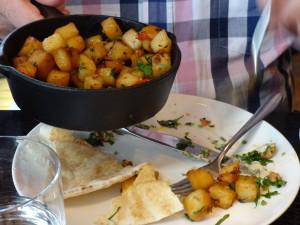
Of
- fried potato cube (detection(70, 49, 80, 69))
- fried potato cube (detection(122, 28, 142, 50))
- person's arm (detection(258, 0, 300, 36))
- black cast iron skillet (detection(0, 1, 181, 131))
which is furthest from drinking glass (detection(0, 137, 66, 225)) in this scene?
person's arm (detection(258, 0, 300, 36))

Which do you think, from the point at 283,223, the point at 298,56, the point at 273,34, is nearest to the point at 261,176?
the point at 283,223

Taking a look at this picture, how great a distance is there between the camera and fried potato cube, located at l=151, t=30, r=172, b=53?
111 cm

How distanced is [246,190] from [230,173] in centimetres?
6

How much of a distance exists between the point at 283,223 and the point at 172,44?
402 mm

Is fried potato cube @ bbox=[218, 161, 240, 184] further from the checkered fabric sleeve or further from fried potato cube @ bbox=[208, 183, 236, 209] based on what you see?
the checkered fabric sleeve

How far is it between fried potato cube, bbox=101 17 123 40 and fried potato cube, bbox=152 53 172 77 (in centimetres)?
14

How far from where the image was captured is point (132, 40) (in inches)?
45.1

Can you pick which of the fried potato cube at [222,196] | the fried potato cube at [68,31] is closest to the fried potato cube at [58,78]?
the fried potato cube at [68,31]

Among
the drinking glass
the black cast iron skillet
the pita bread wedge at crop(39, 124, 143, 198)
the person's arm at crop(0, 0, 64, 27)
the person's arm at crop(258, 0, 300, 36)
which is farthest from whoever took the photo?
the person's arm at crop(258, 0, 300, 36)

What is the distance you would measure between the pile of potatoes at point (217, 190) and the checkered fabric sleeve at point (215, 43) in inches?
23.5

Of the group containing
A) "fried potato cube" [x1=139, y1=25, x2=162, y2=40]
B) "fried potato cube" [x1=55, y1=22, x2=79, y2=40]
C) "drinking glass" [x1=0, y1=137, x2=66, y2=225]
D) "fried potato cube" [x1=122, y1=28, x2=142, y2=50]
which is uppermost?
"fried potato cube" [x1=55, y1=22, x2=79, y2=40]

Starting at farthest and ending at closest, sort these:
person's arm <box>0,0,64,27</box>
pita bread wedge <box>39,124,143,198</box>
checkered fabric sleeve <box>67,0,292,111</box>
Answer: checkered fabric sleeve <box>67,0,292,111</box> → person's arm <box>0,0,64,27</box> → pita bread wedge <box>39,124,143,198</box>

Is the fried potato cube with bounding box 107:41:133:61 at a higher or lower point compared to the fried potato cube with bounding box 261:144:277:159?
higher

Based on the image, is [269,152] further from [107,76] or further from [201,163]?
[107,76]
